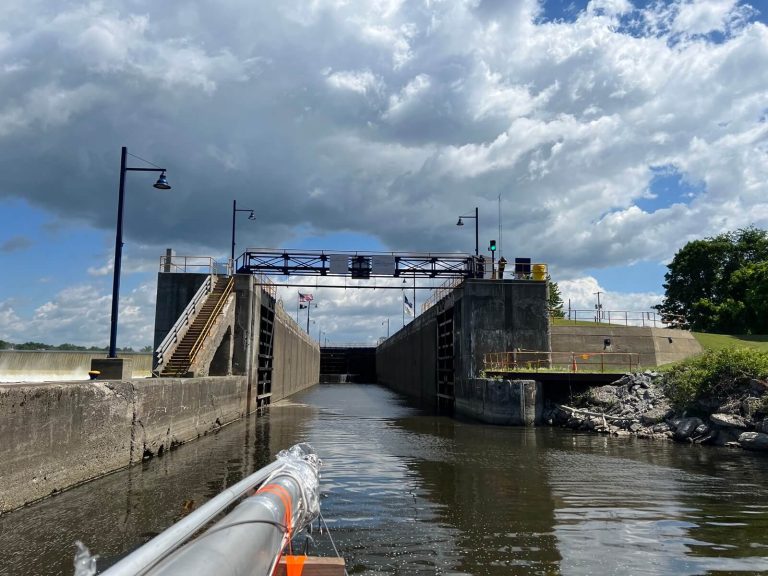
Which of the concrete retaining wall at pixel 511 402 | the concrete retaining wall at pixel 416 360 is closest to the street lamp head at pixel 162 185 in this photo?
the concrete retaining wall at pixel 511 402

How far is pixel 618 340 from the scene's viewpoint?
32.3m

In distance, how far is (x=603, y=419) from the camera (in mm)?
20203

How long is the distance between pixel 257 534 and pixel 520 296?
80.8 ft

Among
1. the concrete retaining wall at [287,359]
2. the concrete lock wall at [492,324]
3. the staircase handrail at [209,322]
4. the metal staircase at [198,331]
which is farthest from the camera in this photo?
the concrete retaining wall at [287,359]

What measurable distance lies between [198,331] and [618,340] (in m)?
23.2

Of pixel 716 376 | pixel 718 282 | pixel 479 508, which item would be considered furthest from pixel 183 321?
pixel 718 282

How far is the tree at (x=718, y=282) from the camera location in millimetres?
52031

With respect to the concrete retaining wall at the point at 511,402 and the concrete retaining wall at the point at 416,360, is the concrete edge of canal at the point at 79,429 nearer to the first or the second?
the concrete retaining wall at the point at 511,402

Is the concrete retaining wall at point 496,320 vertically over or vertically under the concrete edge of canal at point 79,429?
over

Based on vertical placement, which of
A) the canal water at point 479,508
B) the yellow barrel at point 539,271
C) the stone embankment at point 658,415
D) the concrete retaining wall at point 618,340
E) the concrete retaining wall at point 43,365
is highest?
the yellow barrel at point 539,271

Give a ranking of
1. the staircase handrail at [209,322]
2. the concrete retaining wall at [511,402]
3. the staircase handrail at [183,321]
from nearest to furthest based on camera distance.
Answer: the staircase handrail at [183,321]
the staircase handrail at [209,322]
the concrete retaining wall at [511,402]

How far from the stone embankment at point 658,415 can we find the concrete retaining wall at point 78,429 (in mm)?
14109

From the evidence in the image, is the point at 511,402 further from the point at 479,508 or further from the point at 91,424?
the point at 91,424

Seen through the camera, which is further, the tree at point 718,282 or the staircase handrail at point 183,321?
the tree at point 718,282
